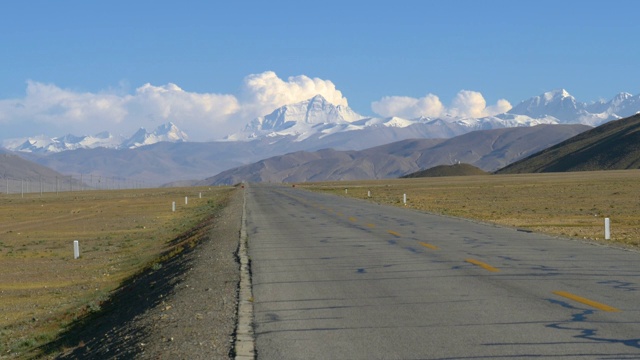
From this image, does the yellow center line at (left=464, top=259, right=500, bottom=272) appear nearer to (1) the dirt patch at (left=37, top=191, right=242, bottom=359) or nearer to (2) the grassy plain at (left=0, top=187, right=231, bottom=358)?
(1) the dirt patch at (left=37, top=191, right=242, bottom=359)

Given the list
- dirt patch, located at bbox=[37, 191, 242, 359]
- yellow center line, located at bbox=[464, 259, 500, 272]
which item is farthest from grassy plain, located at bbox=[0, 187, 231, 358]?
yellow center line, located at bbox=[464, 259, 500, 272]

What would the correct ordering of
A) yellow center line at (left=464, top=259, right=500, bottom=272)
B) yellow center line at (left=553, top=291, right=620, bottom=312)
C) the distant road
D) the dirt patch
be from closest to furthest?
the distant road, the dirt patch, yellow center line at (left=553, top=291, right=620, bottom=312), yellow center line at (left=464, top=259, right=500, bottom=272)

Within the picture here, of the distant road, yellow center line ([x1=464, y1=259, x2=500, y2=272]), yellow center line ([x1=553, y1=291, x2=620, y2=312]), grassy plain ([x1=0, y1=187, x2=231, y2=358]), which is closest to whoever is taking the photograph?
the distant road

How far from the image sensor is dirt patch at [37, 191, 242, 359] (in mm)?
10492

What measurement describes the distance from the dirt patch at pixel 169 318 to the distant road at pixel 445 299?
22.3 inches

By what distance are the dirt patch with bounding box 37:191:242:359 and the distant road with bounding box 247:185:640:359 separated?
22.3 inches

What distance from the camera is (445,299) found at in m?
13.0

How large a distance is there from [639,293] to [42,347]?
9.98 meters

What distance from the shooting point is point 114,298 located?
20406 millimetres

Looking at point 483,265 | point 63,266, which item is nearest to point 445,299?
point 483,265

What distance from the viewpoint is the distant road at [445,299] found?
9641mm

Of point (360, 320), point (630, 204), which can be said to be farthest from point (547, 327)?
point (630, 204)

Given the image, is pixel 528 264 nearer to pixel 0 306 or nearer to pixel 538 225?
pixel 0 306

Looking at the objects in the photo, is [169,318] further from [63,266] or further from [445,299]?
[63,266]
